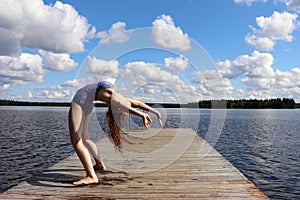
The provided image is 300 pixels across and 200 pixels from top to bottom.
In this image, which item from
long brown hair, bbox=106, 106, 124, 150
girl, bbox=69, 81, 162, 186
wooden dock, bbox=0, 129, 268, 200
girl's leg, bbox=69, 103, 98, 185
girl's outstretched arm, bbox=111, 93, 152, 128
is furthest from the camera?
long brown hair, bbox=106, 106, 124, 150

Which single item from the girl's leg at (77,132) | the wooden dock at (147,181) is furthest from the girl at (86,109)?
the wooden dock at (147,181)

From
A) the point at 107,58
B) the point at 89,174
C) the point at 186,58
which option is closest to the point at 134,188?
the point at 89,174

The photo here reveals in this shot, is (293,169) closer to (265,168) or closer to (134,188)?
(265,168)

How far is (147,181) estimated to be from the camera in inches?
233

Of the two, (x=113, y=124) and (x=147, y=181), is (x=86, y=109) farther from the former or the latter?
(x=147, y=181)

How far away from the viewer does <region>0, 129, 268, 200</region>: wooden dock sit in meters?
5.00

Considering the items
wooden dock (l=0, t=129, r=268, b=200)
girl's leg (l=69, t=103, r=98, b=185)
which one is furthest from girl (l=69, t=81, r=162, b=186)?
wooden dock (l=0, t=129, r=268, b=200)

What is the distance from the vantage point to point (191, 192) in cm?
521

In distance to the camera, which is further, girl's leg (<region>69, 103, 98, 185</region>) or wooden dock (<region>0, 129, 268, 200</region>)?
girl's leg (<region>69, 103, 98, 185</region>)

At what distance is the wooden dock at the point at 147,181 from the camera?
4996 mm

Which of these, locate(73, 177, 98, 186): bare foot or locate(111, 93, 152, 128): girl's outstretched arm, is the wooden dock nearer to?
locate(73, 177, 98, 186): bare foot

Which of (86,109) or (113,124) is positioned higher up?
(86,109)

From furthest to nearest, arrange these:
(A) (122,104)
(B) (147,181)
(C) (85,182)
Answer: (B) (147,181) < (C) (85,182) < (A) (122,104)

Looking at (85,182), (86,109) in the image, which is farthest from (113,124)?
(85,182)
